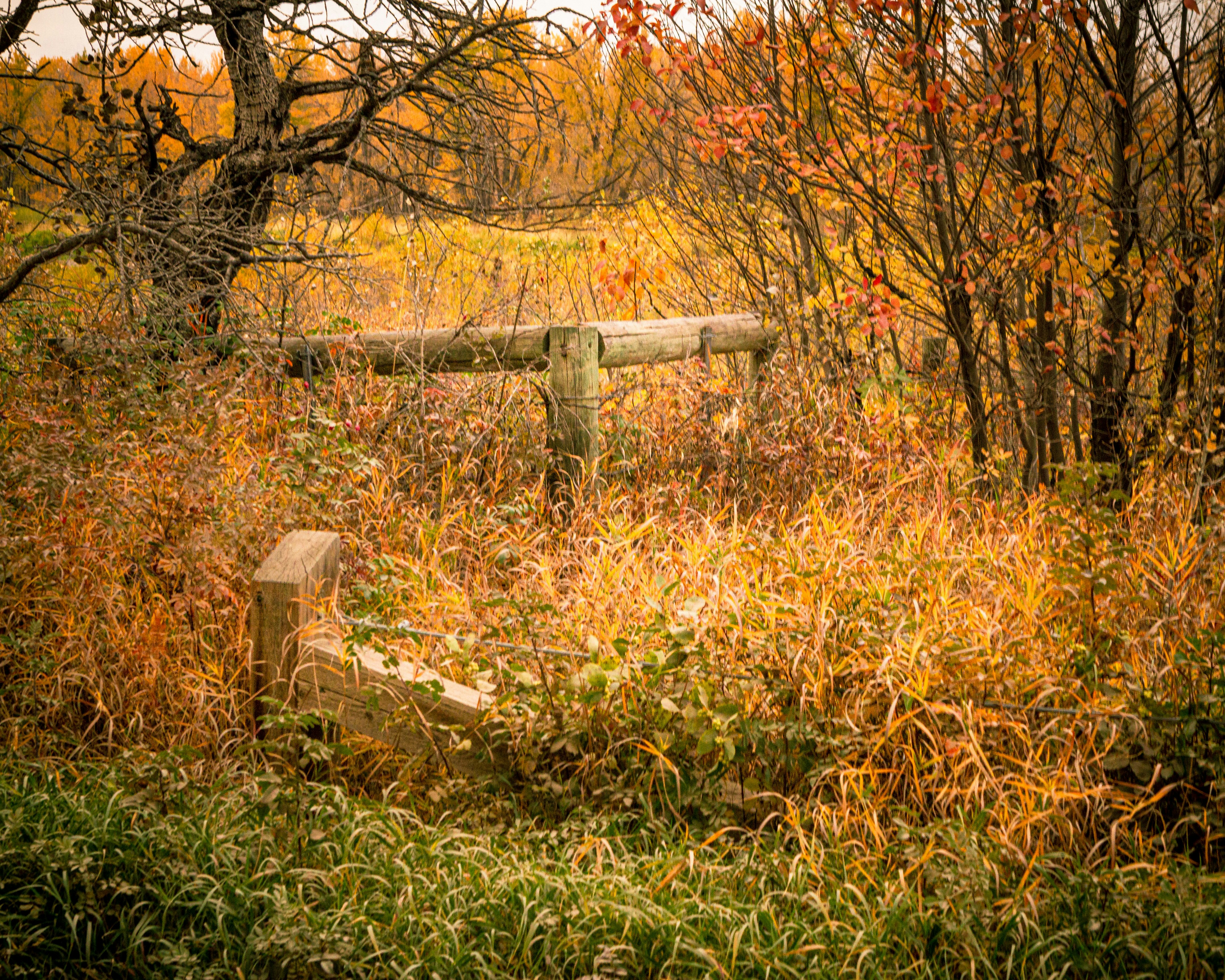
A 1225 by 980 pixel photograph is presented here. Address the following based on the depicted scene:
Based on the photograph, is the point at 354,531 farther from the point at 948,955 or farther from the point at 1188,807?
the point at 1188,807

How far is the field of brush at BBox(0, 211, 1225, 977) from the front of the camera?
7.94 ft

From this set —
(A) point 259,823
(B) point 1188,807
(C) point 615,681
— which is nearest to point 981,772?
(B) point 1188,807

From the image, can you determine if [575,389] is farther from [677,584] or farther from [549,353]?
[677,584]

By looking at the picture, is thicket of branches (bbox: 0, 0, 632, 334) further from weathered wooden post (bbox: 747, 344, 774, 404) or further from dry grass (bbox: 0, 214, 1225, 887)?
weathered wooden post (bbox: 747, 344, 774, 404)

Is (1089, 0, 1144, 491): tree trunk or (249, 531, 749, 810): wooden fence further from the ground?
(1089, 0, 1144, 491): tree trunk

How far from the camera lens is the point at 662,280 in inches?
230

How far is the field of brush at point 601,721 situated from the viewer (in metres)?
2.42

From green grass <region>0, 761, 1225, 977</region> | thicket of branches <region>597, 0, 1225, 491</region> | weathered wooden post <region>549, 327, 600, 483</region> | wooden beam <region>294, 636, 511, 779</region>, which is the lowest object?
green grass <region>0, 761, 1225, 977</region>

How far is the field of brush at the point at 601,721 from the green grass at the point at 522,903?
0.01 metres

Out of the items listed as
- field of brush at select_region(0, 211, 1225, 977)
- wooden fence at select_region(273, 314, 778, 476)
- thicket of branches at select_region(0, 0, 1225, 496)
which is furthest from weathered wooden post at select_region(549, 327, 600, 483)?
thicket of branches at select_region(0, 0, 1225, 496)

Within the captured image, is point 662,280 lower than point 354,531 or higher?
higher

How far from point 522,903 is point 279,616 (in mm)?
1227

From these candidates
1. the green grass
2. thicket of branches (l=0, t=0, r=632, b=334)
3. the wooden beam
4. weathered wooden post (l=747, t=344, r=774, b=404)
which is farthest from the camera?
weathered wooden post (l=747, t=344, r=774, b=404)

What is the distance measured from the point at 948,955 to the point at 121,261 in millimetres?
3698
